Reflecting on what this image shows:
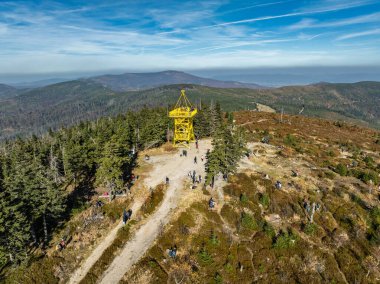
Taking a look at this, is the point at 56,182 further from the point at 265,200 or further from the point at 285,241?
the point at 285,241

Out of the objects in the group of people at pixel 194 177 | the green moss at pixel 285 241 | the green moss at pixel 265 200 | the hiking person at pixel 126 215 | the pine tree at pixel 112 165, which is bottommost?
the green moss at pixel 285 241

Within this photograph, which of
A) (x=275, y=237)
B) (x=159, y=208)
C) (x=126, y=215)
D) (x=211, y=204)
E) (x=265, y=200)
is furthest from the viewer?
(x=265, y=200)

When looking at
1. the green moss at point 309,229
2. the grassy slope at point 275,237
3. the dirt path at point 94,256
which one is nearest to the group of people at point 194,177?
the grassy slope at point 275,237

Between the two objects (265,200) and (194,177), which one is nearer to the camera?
(265,200)

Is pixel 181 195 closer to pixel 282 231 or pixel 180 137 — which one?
pixel 282 231

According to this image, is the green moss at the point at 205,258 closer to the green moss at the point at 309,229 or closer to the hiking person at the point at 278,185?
the green moss at the point at 309,229

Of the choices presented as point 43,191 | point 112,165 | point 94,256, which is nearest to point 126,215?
point 94,256

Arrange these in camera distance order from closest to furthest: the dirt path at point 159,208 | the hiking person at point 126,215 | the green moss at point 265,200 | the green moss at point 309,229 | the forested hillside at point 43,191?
1. the dirt path at point 159,208
2. the forested hillside at point 43,191
3. the hiking person at point 126,215
4. the green moss at point 309,229
5. the green moss at point 265,200

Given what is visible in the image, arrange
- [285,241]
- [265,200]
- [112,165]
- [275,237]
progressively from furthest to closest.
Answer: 1. [265,200]
2. [112,165]
3. [275,237]
4. [285,241]
